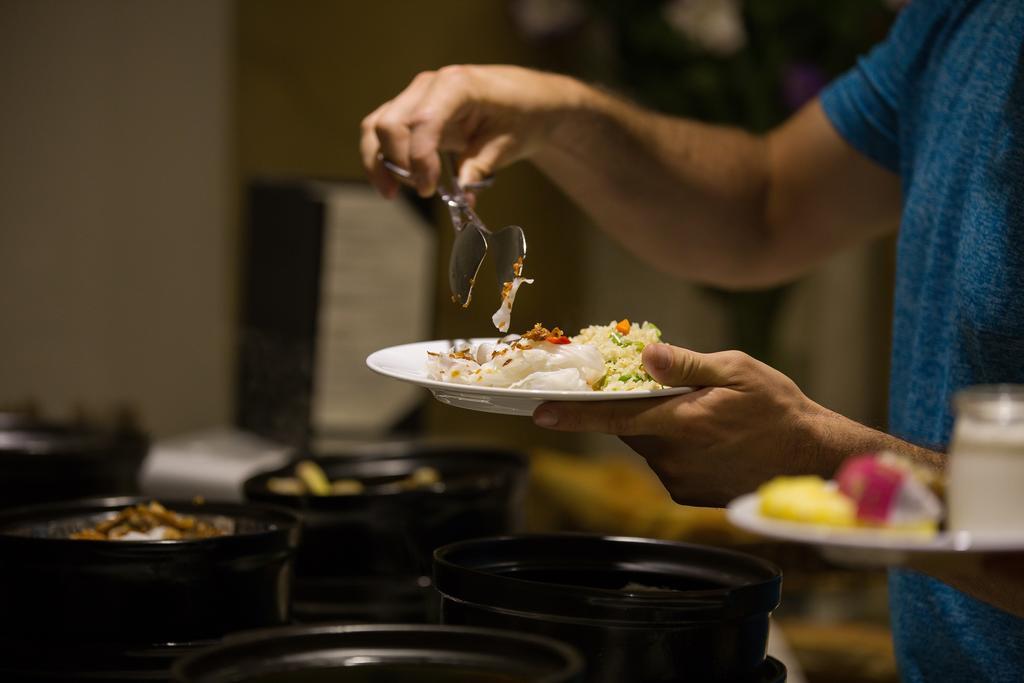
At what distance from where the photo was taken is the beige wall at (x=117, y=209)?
2.89 metres

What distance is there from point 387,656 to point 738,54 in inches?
106

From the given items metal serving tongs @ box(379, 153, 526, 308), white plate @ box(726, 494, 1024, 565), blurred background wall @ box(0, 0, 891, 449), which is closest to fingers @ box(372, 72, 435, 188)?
metal serving tongs @ box(379, 153, 526, 308)

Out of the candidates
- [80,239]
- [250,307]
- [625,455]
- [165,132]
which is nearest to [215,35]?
[165,132]

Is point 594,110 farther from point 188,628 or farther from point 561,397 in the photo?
point 188,628

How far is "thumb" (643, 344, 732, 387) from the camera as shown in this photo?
0.95 metres

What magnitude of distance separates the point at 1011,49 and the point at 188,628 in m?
1.08

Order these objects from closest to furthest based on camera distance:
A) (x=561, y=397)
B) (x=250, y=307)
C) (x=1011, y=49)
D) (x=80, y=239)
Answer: (x=561, y=397)
(x=1011, y=49)
(x=250, y=307)
(x=80, y=239)

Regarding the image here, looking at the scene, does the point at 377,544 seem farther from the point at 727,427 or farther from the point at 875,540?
the point at 875,540

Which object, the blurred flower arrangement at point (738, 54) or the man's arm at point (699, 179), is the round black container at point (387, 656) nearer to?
the man's arm at point (699, 179)

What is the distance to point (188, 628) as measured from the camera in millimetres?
1102

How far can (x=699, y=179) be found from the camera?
1.86 meters

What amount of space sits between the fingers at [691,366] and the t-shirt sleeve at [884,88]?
31.3 inches

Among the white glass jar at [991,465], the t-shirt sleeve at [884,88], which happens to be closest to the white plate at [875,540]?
the white glass jar at [991,465]

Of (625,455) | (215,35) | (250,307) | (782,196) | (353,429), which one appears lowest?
(625,455)
